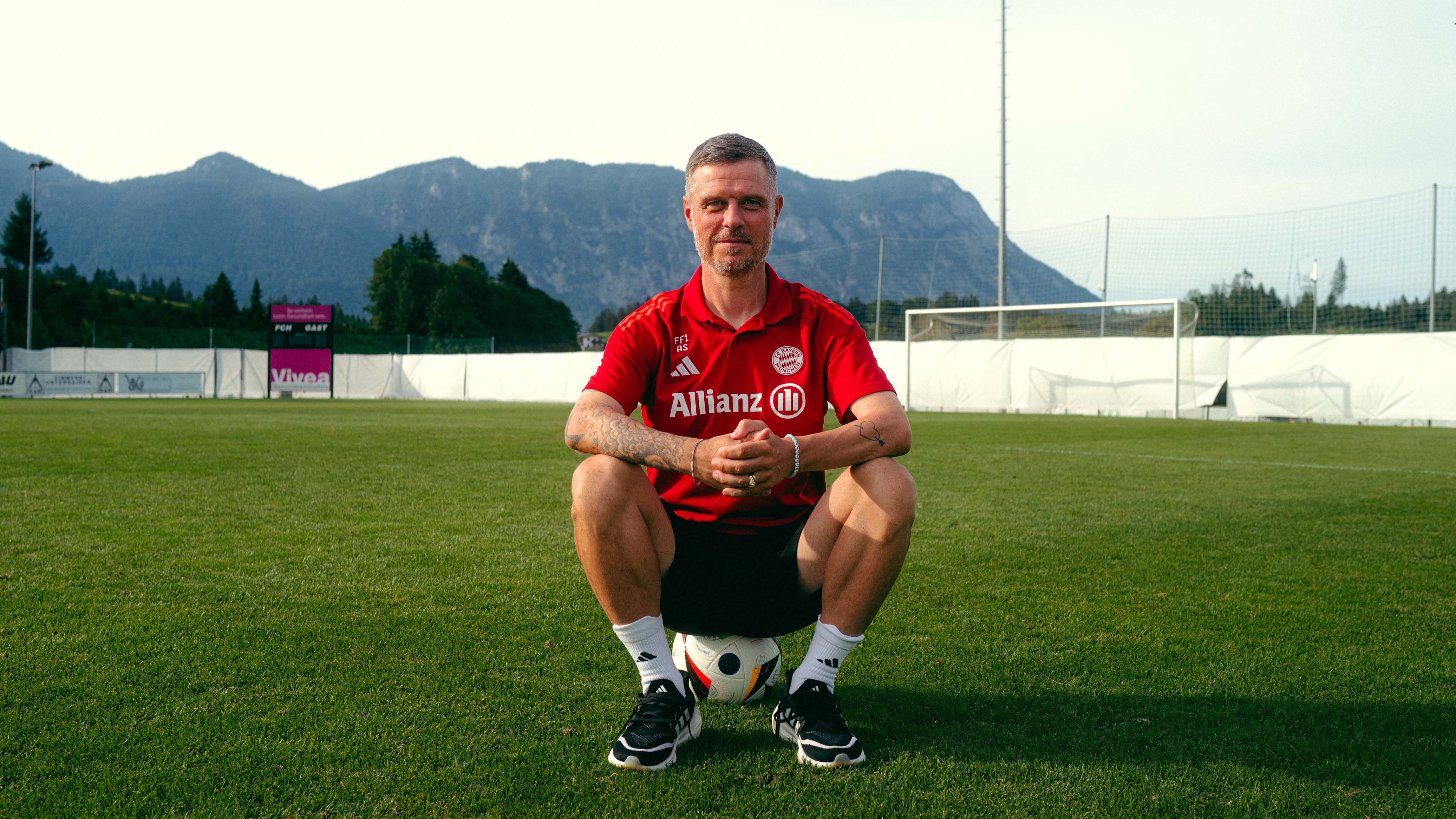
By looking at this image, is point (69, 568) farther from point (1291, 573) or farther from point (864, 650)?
point (1291, 573)

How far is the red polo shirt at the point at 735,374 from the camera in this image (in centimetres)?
238

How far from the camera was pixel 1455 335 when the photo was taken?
16641 mm

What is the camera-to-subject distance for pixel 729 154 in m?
2.36

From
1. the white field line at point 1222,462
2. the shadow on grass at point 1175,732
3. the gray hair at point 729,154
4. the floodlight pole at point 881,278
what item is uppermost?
the floodlight pole at point 881,278

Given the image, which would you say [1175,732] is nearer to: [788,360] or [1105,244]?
[788,360]

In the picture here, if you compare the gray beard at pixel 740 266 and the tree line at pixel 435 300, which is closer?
the gray beard at pixel 740 266

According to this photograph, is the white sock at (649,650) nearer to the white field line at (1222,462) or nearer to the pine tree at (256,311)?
the white field line at (1222,462)

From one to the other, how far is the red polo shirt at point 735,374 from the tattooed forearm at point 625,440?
117mm

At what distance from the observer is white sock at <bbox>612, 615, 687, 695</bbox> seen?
2213 mm

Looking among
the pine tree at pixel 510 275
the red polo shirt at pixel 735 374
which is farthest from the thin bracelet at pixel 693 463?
the pine tree at pixel 510 275

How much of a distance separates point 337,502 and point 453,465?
245 centimetres

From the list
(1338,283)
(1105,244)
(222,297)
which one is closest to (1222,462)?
(1338,283)

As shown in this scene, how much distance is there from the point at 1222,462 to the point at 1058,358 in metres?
13.2

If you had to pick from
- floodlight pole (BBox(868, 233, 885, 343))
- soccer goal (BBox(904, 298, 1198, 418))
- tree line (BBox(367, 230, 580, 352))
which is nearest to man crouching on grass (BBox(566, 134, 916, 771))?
soccer goal (BBox(904, 298, 1198, 418))
